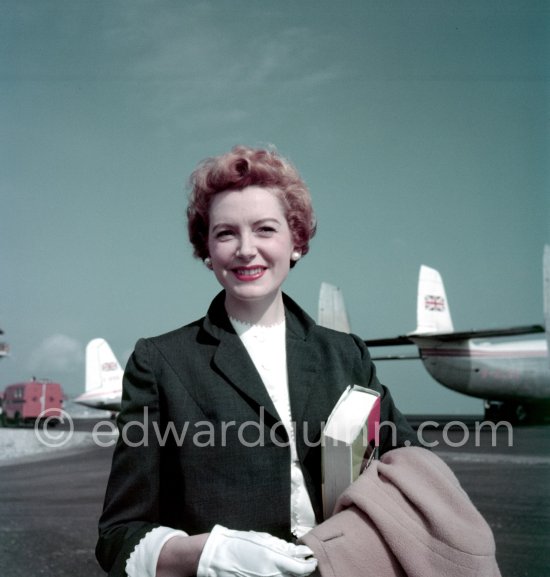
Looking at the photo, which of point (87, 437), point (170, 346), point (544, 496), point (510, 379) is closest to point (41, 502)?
point (544, 496)

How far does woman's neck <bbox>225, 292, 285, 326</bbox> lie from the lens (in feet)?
4.50

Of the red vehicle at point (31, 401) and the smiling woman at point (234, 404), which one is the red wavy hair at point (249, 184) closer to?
the smiling woman at point (234, 404)

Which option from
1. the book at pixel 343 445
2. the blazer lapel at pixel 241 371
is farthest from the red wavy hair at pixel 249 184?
the book at pixel 343 445

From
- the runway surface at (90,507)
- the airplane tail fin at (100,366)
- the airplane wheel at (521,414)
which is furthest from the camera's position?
the airplane tail fin at (100,366)

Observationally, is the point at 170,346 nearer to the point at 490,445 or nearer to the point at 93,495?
the point at 93,495

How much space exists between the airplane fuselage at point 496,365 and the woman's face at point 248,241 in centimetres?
2096

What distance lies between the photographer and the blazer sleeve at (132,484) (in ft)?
3.85

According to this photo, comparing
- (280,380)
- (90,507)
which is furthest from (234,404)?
(90,507)

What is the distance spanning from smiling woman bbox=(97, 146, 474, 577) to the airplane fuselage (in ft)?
68.6

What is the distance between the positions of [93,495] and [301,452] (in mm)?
7905

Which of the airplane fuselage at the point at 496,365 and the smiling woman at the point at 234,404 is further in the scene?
the airplane fuselage at the point at 496,365

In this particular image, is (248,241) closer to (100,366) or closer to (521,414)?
(521,414)

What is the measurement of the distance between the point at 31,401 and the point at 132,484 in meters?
28.9

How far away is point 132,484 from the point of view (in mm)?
1174
